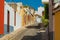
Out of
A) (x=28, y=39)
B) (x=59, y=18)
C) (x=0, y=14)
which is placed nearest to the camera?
(x=59, y=18)

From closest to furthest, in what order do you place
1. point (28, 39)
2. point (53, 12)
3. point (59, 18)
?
point (59, 18) < point (53, 12) < point (28, 39)

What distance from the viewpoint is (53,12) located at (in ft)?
46.2

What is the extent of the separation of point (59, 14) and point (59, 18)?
0.29m

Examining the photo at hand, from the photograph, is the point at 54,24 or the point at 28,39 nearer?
the point at 54,24

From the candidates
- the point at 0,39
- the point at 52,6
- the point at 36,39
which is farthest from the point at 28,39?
the point at 52,6

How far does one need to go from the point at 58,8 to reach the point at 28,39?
6.21m

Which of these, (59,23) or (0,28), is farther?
(0,28)

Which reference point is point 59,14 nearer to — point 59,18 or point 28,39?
point 59,18

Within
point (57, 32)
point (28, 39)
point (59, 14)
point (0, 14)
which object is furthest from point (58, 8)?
point (28, 39)

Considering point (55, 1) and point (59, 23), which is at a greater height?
point (55, 1)

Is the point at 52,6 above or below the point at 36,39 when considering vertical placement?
above

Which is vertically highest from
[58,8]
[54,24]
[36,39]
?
[58,8]

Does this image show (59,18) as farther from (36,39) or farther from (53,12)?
(36,39)

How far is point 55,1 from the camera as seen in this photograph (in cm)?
1444
